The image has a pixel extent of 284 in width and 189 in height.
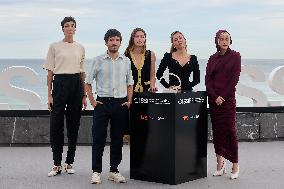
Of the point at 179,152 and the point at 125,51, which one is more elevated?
A: the point at 125,51

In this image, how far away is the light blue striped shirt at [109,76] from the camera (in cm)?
592

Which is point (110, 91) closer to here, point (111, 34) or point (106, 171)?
point (111, 34)

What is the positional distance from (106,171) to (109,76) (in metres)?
1.40

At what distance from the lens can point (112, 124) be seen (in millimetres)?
6070

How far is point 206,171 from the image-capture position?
6.39 meters

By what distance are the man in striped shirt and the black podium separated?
0.20m

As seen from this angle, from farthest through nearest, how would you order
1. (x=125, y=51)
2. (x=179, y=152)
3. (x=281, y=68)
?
(x=281, y=68), (x=125, y=51), (x=179, y=152)

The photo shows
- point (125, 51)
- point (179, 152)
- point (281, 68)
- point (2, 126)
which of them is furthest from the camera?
point (281, 68)

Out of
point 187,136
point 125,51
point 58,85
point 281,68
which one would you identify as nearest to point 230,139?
point 187,136

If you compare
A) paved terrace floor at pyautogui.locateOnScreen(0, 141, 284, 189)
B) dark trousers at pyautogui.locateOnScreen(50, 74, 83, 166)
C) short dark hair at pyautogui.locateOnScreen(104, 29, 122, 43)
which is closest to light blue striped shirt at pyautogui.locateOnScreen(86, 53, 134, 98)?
short dark hair at pyautogui.locateOnScreen(104, 29, 122, 43)

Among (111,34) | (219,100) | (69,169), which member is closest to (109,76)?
(111,34)

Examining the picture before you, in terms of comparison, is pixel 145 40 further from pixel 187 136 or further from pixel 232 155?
pixel 232 155

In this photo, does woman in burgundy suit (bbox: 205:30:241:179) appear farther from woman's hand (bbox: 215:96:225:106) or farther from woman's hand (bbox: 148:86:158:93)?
woman's hand (bbox: 148:86:158:93)

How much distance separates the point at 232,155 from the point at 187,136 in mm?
690
